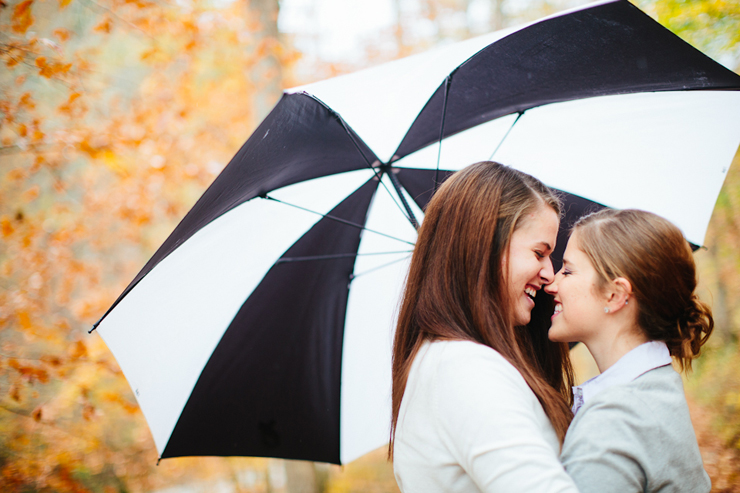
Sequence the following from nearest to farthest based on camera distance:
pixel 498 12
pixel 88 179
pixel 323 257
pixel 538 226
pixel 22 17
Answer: pixel 538 226 → pixel 323 257 → pixel 22 17 → pixel 88 179 → pixel 498 12

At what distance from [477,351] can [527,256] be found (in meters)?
0.52

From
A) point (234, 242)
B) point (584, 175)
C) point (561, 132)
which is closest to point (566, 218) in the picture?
point (584, 175)

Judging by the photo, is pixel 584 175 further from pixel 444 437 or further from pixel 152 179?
pixel 152 179

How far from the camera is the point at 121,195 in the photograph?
23.4 feet

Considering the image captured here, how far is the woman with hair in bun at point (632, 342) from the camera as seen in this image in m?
1.48

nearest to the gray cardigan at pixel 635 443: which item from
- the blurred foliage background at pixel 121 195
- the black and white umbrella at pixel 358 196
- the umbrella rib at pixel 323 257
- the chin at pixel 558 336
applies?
the chin at pixel 558 336

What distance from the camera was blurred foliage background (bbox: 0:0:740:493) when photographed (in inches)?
163

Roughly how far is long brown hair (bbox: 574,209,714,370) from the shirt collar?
0.08 metres

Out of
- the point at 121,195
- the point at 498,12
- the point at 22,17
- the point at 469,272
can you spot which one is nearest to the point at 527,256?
the point at 469,272

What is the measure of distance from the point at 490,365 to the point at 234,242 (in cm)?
135

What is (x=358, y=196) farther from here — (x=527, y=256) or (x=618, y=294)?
(x=618, y=294)

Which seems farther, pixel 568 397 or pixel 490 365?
pixel 568 397

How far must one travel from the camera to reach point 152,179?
270 inches

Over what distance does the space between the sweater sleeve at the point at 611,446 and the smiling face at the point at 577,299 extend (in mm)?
381
